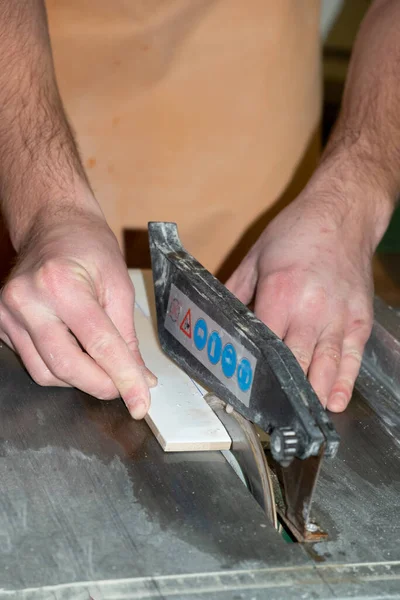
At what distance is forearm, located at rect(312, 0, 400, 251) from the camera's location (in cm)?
128

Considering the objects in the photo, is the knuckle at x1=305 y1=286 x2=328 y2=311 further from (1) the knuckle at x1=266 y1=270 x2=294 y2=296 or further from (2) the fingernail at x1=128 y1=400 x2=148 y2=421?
(2) the fingernail at x1=128 y1=400 x2=148 y2=421

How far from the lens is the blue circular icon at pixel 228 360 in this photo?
88cm

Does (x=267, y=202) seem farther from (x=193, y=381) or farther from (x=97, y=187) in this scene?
(x=193, y=381)

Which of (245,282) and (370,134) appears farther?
(370,134)

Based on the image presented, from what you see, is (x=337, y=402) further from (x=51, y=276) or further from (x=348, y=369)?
(x=51, y=276)

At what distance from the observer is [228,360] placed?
894 mm

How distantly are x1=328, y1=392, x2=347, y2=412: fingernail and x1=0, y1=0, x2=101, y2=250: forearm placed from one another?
453 millimetres

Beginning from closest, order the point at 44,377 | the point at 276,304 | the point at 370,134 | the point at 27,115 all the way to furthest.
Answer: the point at 44,377, the point at 276,304, the point at 27,115, the point at 370,134

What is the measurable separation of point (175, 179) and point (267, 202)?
0.64ft

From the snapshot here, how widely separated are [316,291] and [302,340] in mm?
76

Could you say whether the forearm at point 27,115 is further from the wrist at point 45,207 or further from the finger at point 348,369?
the finger at point 348,369

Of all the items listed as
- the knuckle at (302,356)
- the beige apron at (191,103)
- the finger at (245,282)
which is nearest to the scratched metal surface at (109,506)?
the knuckle at (302,356)

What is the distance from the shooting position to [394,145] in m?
1.36

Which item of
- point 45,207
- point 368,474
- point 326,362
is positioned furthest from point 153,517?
point 45,207
